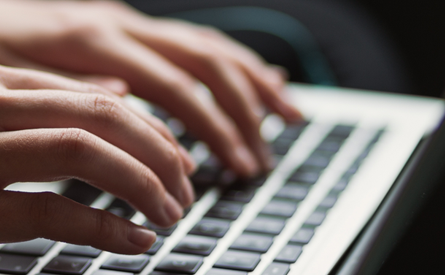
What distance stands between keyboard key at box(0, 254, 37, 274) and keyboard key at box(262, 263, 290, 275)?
7.0 inches

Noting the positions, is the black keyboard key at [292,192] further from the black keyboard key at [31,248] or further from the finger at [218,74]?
the black keyboard key at [31,248]

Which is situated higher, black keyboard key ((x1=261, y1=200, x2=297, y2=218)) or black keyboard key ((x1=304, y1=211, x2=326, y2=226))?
black keyboard key ((x1=261, y1=200, x2=297, y2=218))

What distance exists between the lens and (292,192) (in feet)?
1.61

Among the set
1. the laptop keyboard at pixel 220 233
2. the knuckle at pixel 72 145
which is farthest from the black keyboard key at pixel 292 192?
the knuckle at pixel 72 145

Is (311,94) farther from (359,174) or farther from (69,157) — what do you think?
(69,157)

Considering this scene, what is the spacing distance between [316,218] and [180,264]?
0.44ft

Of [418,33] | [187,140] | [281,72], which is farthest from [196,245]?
[418,33]

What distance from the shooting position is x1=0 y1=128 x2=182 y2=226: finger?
0.34 metres

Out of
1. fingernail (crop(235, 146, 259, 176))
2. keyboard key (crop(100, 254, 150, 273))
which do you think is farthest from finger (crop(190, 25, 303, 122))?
keyboard key (crop(100, 254, 150, 273))

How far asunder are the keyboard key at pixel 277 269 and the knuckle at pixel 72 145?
0.16m

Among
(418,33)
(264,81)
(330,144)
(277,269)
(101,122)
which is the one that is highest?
(418,33)

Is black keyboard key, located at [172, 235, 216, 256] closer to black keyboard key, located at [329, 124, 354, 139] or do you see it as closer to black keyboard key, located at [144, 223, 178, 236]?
black keyboard key, located at [144, 223, 178, 236]

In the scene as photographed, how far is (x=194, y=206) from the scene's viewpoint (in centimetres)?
48

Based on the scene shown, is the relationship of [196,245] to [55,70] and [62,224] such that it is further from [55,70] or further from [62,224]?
[55,70]
